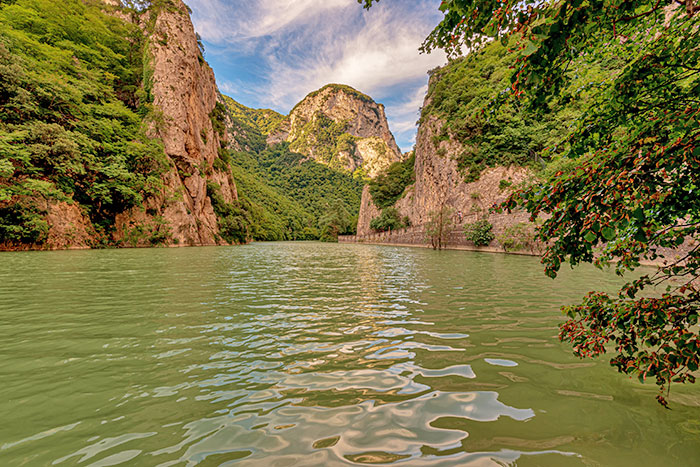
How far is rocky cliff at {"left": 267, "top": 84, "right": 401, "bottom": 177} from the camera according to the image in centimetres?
14600

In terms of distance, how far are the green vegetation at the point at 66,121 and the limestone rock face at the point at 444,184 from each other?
3467cm

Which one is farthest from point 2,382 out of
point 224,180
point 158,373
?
point 224,180

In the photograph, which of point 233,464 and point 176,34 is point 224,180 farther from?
point 233,464

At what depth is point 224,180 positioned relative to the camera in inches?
1724

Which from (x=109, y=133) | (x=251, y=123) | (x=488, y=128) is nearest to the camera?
(x=109, y=133)

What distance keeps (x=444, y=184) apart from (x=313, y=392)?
3931 cm

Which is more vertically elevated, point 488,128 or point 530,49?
point 488,128

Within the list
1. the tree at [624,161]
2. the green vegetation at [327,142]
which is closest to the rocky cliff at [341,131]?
the green vegetation at [327,142]

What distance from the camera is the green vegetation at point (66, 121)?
1777cm

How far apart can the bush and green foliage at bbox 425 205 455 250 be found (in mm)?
14494

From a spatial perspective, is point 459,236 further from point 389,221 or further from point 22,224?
point 22,224

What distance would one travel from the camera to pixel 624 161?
2.05 m

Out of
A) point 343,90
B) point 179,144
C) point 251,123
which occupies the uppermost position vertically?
point 343,90

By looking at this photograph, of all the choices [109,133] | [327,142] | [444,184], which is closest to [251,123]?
[327,142]
